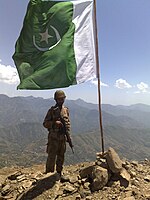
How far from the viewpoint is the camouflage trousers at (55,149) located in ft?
33.1

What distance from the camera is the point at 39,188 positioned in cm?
966

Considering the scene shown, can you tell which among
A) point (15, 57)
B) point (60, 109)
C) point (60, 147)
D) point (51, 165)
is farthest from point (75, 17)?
point (51, 165)

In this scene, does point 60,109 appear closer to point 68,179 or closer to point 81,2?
point 68,179

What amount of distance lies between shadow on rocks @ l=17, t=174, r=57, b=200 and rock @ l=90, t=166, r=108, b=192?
1.60m

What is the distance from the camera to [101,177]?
31.0 feet

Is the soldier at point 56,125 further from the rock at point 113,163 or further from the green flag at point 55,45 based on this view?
the rock at point 113,163

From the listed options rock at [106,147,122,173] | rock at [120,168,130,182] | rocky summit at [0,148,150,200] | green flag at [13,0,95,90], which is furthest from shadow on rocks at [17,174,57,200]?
green flag at [13,0,95,90]

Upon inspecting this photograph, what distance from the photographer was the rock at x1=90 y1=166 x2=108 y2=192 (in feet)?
30.8

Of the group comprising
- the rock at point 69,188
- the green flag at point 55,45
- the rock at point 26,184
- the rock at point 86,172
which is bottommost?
the rock at point 26,184

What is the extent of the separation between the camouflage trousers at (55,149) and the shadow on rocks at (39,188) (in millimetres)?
570

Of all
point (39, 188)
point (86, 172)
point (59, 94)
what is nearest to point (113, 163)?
point (86, 172)

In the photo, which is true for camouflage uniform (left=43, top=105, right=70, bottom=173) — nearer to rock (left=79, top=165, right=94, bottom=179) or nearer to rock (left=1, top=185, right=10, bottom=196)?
rock (left=79, top=165, right=94, bottom=179)

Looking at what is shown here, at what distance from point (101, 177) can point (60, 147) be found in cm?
207

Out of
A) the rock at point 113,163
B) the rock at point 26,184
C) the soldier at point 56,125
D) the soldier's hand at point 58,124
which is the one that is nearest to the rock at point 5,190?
the rock at point 26,184
